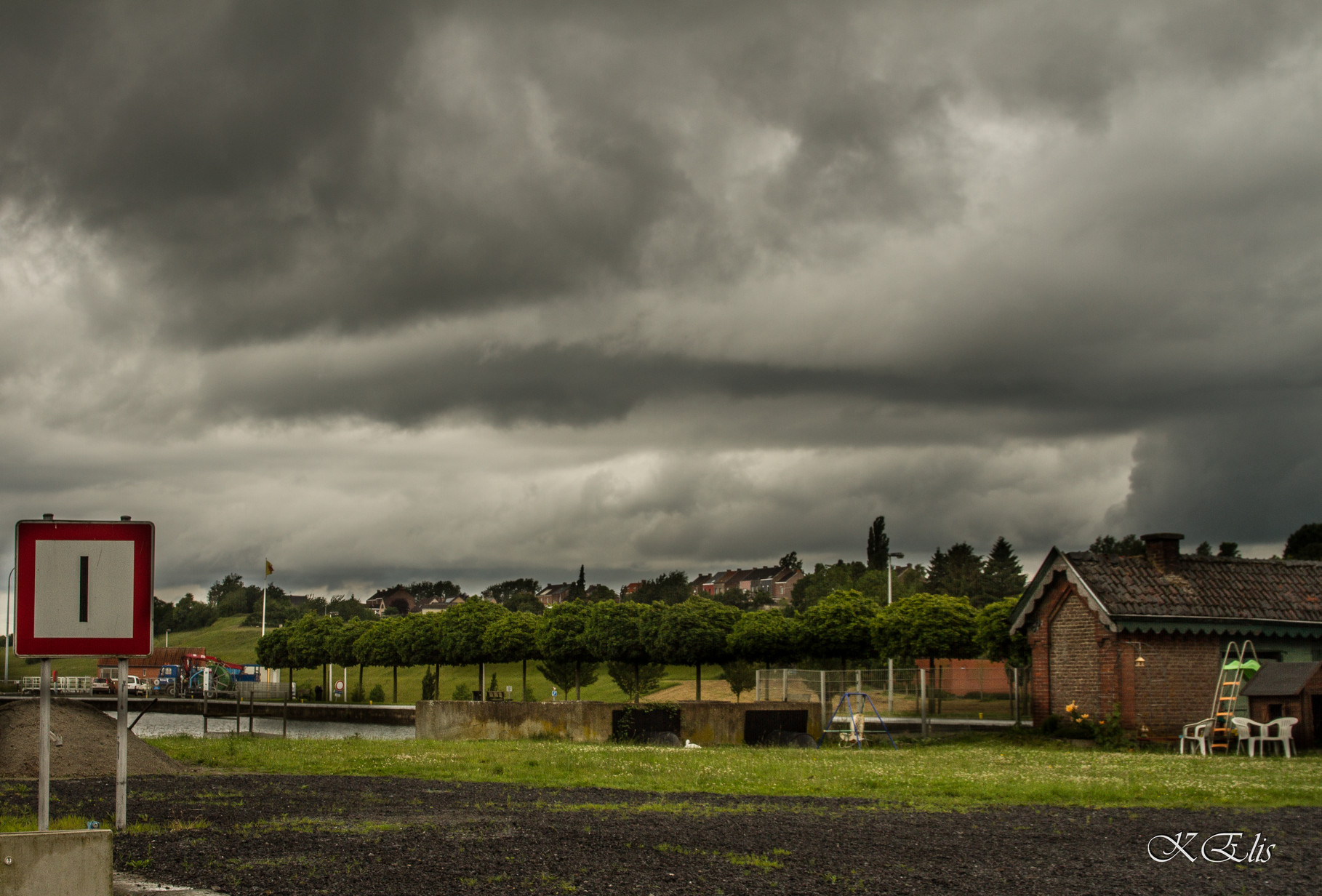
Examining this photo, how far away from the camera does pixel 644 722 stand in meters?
30.1

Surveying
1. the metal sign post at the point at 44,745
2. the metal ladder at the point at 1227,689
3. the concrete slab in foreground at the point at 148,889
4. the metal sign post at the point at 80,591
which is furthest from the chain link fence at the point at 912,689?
the metal sign post at the point at 44,745

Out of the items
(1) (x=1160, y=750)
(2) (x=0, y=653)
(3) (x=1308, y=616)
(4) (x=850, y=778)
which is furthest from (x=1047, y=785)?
(2) (x=0, y=653)

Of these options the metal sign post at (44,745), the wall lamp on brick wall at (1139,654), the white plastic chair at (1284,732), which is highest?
the metal sign post at (44,745)

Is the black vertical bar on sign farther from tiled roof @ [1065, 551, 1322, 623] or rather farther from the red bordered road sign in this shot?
tiled roof @ [1065, 551, 1322, 623]

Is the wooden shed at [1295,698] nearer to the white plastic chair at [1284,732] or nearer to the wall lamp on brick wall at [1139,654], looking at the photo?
the white plastic chair at [1284,732]

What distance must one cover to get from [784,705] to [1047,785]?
17.6 metres

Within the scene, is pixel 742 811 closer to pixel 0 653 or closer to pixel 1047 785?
pixel 1047 785

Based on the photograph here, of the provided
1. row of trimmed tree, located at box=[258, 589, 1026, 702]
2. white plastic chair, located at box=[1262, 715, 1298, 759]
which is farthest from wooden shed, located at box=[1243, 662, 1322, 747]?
row of trimmed tree, located at box=[258, 589, 1026, 702]

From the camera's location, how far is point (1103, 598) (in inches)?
1248

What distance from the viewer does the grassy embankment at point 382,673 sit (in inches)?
3944

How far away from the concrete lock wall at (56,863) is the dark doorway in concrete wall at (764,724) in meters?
25.8

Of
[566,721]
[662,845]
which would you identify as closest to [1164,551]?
[566,721]

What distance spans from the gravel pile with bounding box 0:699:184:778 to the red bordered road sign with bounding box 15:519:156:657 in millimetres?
12087

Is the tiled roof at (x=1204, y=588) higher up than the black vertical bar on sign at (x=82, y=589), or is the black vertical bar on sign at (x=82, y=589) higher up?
the black vertical bar on sign at (x=82, y=589)
